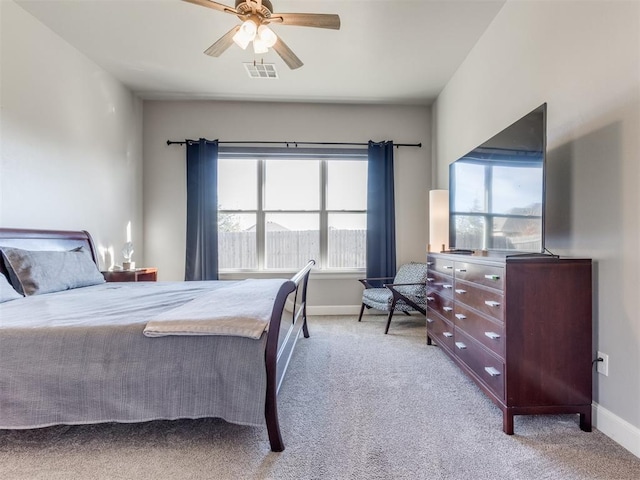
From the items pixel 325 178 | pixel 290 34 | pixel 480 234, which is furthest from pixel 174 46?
pixel 480 234

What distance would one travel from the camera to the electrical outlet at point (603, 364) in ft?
5.30

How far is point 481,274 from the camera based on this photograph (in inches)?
75.0

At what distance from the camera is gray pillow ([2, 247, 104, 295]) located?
2.23 metres

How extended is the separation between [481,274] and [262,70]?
2.99 metres

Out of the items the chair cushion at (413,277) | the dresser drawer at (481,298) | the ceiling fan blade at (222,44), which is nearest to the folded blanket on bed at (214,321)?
the dresser drawer at (481,298)

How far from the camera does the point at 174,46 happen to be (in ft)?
9.89

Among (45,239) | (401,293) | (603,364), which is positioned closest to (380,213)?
(401,293)

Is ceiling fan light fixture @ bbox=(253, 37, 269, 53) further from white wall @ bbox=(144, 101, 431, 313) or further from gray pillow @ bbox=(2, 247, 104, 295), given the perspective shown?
gray pillow @ bbox=(2, 247, 104, 295)

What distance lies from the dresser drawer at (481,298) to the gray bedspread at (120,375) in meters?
1.26

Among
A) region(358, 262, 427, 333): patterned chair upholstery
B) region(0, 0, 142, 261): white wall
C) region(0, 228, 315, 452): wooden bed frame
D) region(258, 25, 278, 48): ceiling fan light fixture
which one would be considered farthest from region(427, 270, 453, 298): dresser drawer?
region(0, 0, 142, 261): white wall

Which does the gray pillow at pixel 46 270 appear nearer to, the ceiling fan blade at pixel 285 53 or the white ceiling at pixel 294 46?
the white ceiling at pixel 294 46

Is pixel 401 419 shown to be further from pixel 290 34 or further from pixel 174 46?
pixel 174 46

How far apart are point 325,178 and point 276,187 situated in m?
0.69

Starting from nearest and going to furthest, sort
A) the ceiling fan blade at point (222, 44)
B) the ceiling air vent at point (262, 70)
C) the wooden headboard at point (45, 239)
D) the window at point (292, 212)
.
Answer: the ceiling fan blade at point (222, 44)
the wooden headboard at point (45, 239)
the ceiling air vent at point (262, 70)
the window at point (292, 212)
